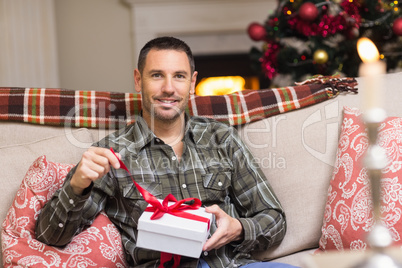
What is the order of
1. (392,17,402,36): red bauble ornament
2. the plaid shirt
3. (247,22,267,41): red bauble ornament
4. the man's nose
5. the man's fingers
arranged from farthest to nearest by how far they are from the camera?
(247,22,267,41): red bauble ornament → (392,17,402,36): red bauble ornament → the man's nose → the plaid shirt → the man's fingers

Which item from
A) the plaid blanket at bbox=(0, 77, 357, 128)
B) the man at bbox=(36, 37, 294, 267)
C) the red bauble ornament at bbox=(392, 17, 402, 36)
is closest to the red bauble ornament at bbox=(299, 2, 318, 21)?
the red bauble ornament at bbox=(392, 17, 402, 36)

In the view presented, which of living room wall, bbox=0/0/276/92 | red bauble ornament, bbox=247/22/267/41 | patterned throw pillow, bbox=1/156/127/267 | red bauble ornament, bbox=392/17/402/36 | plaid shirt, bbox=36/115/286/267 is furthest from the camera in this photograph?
living room wall, bbox=0/0/276/92

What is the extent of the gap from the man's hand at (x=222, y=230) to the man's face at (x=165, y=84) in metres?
0.39

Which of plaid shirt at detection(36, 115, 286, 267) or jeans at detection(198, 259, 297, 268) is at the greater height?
plaid shirt at detection(36, 115, 286, 267)

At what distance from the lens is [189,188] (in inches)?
61.4

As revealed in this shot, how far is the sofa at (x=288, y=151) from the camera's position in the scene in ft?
5.38

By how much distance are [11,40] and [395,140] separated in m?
2.75

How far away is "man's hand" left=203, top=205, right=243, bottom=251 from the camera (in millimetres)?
1378

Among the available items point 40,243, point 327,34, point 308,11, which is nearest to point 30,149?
point 40,243

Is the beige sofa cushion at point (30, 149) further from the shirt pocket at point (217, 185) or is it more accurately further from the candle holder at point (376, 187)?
the candle holder at point (376, 187)

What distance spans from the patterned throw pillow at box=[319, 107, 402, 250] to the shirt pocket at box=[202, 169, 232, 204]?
34cm

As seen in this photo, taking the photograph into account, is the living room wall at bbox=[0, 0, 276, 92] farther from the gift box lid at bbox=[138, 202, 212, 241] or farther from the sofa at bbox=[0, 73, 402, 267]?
the gift box lid at bbox=[138, 202, 212, 241]

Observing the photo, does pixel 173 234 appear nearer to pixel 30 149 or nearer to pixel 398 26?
pixel 30 149

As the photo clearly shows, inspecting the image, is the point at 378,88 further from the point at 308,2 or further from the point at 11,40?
the point at 11,40
